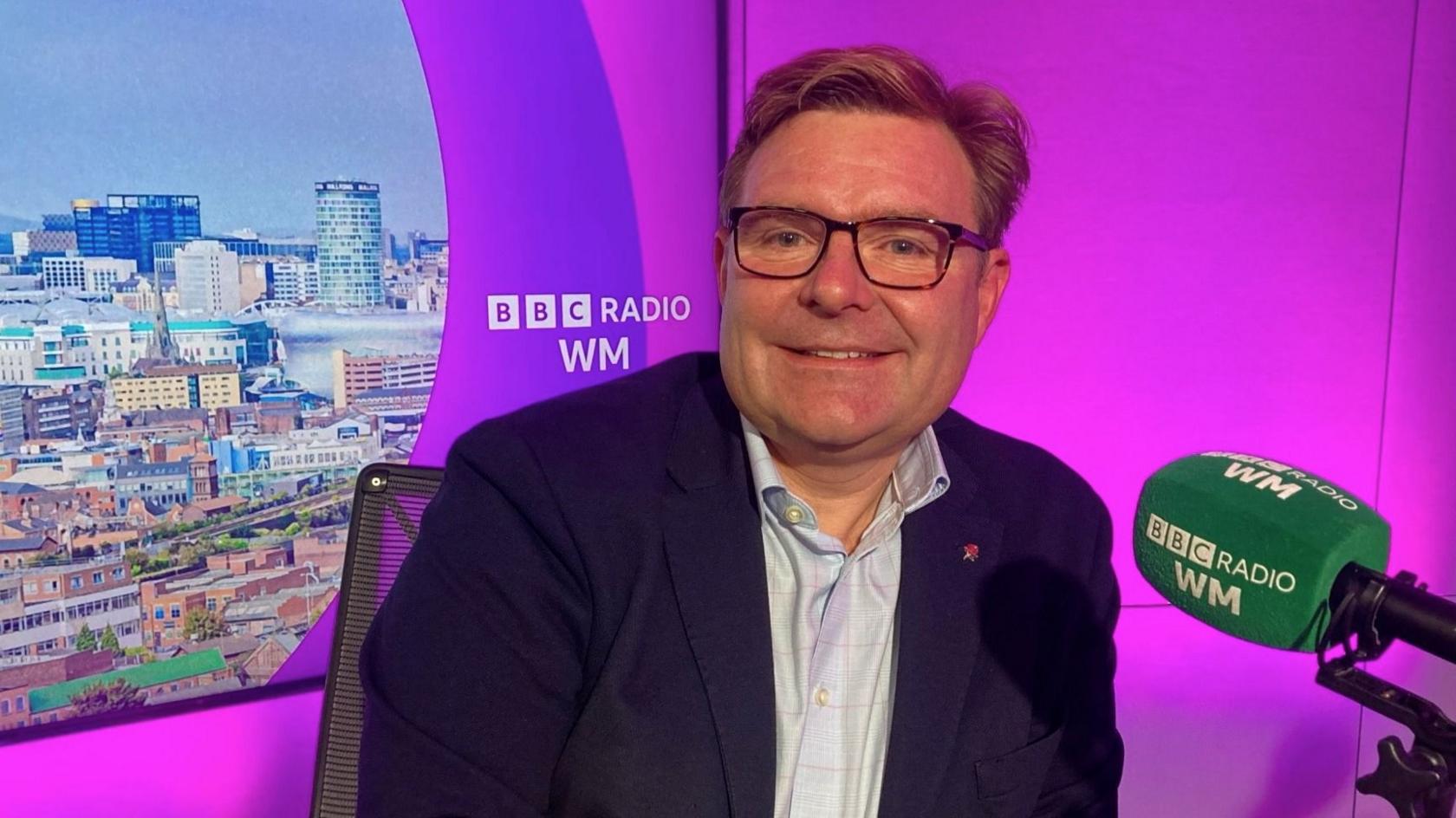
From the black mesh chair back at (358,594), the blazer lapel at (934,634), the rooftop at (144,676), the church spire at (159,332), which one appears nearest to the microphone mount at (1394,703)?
the blazer lapel at (934,634)

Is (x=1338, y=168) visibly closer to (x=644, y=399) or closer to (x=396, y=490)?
(x=644, y=399)

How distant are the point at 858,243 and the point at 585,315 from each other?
131 cm

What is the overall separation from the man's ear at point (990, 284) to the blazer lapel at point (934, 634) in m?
0.25

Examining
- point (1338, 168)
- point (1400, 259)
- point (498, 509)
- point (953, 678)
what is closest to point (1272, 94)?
point (1338, 168)

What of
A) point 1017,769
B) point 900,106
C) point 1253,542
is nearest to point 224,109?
point 900,106

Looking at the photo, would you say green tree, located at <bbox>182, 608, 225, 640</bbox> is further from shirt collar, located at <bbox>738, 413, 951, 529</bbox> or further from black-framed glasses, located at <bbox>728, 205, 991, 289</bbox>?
black-framed glasses, located at <bbox>728, 205, 991, 289</bbox>

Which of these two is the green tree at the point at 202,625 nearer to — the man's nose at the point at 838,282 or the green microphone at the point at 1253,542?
the man's nose at the point at 838,282

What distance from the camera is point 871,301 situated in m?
1.29

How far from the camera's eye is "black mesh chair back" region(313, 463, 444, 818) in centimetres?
148

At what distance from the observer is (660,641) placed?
1.23 metres

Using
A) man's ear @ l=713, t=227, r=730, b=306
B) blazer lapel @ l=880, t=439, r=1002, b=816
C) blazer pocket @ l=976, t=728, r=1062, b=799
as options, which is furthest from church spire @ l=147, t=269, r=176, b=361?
blazer pocket @ l=976, t=728, r=1062, b=799

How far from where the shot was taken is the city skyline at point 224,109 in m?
1.88

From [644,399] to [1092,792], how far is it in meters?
0.92

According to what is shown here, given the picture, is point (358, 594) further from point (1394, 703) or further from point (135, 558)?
point (1394, 703)
